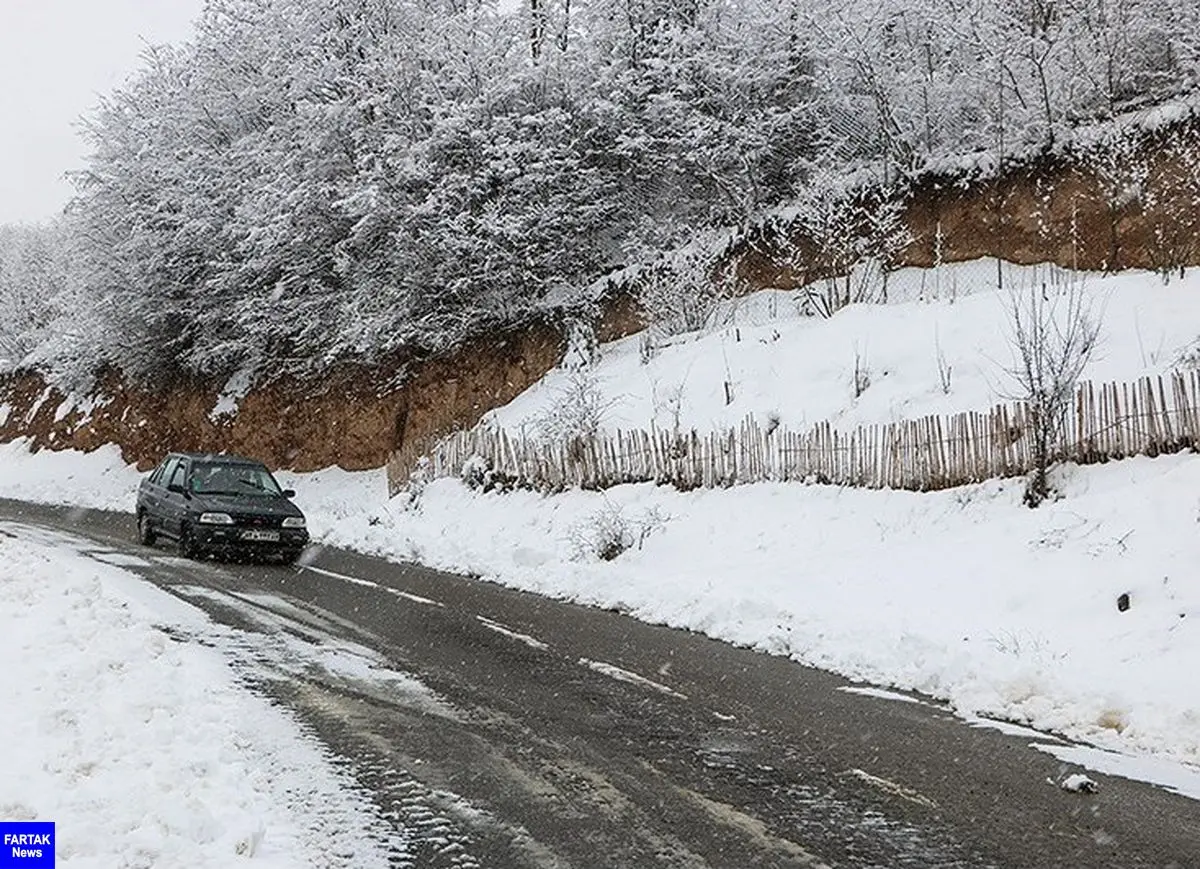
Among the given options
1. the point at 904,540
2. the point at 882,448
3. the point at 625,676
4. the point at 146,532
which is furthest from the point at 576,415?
the point at 625,676

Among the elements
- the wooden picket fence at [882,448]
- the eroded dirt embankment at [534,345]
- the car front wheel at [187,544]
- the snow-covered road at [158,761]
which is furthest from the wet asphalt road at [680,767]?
the eroded dirt embankment at [534,345]

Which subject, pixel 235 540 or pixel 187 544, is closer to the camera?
pixel 235 540

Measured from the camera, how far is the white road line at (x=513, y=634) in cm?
970

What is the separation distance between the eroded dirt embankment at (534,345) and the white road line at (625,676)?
13794mm

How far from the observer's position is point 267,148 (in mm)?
31156

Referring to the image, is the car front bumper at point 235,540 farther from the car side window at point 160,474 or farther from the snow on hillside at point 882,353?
the snow on hillside at point 882,353

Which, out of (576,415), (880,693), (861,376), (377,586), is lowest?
(880,693)

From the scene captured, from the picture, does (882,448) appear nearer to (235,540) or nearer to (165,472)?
(235,540)

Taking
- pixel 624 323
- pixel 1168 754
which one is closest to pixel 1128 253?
pixel 624 323

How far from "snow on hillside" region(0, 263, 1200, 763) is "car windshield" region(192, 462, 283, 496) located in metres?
2.39

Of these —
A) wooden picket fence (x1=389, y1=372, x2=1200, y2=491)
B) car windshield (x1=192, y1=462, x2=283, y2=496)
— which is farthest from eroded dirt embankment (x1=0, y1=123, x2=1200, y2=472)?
car windshield (x1=192, y1=462, x2=283, y2=496)

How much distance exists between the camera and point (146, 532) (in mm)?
18312

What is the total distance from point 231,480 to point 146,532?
98.8 inches

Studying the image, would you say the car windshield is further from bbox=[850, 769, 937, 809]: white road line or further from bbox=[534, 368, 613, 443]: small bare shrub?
bbox=[850, 769, 937, 809]: white road line
